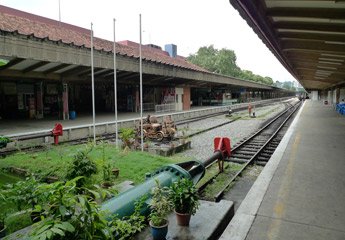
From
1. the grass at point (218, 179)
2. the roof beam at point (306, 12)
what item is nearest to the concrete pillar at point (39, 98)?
the grass at point (218, 179)

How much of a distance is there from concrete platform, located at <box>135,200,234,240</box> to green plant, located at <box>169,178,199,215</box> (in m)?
0.26

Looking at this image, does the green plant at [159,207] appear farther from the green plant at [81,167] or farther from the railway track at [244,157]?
the railway track at [244,157]

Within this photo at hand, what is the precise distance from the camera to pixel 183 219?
4.12m

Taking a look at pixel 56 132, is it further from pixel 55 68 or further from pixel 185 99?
pixel 185 99

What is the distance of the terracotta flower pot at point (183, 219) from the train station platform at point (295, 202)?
55cm

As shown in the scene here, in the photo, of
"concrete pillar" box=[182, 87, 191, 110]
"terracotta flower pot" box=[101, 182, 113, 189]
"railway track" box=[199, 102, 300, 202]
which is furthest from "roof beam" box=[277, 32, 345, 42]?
"concrete pillar" box=[182, 87, 191, 110]

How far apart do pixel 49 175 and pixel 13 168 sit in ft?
6.46

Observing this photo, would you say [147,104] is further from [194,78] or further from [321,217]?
[321,217]

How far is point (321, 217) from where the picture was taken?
4.59m

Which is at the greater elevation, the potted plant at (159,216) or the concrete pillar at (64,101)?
the concrete pillar at (64,101)

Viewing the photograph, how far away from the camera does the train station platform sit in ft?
13.6

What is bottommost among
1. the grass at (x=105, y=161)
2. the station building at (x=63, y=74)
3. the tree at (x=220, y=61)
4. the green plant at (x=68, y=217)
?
the grass at (x=105, y=161)

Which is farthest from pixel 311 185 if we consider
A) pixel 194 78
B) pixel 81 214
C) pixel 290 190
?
pixel 194 78

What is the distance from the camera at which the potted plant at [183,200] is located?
403 cm
